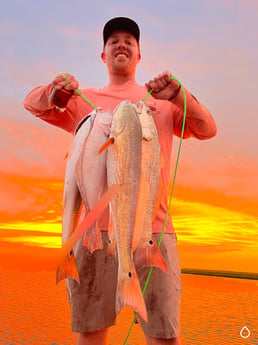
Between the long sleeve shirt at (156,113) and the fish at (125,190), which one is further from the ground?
the long sleeve shirt at (156,113)

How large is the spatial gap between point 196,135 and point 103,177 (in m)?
1.38

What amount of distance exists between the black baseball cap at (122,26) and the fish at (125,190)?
1.28 m

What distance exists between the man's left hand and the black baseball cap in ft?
2.91

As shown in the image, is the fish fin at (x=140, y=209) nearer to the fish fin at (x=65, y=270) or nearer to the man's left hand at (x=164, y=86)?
the fish fin at (x=65, y=270)

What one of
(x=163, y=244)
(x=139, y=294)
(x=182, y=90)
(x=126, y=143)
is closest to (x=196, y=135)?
(x=182, y=90)

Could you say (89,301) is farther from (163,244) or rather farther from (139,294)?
(139,294)

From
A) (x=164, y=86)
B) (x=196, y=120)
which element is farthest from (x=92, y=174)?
(x=196, y=120)

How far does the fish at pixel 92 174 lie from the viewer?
2.43 m

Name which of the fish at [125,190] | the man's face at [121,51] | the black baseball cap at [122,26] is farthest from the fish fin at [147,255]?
the black baseball cap at [122,26]

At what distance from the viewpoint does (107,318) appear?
3.32 m

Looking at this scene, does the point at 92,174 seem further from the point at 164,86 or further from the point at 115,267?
the point at 115,267

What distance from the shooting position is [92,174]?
243 centimetres

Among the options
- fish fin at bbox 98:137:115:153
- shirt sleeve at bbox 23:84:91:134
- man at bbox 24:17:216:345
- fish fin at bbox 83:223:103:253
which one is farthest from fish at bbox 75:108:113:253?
man at bbox 24:17:216:345

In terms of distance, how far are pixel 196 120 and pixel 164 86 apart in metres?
0.58
